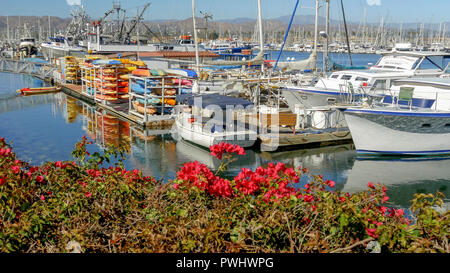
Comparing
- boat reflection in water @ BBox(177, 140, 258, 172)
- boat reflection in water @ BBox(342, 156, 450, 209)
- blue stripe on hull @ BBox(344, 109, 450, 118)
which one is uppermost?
blue stripe on hull @ BBox(344, 109, 450, 118)

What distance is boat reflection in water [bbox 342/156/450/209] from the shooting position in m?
15.7

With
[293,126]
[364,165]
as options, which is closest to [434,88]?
[364,165]

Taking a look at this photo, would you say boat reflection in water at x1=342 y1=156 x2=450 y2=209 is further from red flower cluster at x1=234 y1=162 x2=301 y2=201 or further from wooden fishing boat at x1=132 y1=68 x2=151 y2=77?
wooden fishing boat at x1=132 y1=68 x2=151 y2=77

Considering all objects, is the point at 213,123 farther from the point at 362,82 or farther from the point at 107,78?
the point at 107,78

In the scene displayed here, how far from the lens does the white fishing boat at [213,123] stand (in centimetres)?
1928

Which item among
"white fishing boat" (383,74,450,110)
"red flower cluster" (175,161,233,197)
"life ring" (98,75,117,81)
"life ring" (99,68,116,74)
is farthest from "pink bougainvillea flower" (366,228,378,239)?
"life ring" (98,75,117,81)

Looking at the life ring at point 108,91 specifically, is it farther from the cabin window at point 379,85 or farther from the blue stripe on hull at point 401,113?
the blue stripe on hull at point 401,113

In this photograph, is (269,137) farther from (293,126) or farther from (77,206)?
(77,206)

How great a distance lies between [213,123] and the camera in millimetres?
20031

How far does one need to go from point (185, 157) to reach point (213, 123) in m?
2.14

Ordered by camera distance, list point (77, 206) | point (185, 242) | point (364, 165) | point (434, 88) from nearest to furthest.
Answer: point (185, 242) < point (77, 206) < point (364, 165) < point (434, 88)

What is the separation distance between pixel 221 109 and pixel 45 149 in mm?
8220

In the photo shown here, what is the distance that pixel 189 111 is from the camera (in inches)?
838
